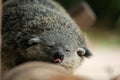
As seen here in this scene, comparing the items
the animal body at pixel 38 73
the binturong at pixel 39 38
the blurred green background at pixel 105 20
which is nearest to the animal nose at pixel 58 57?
the binturong at pixel 39 38

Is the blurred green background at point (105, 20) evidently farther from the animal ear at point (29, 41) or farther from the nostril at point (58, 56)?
the nostril at point (58, 56)

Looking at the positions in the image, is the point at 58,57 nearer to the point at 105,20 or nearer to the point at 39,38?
the point at 39,38

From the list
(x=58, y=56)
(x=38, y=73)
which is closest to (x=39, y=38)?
(x=58, y=56)

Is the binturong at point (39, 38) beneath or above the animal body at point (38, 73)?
above

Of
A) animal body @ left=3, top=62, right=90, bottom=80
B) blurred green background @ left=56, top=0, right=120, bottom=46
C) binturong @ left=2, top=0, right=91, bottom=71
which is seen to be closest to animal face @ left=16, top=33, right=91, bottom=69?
binturong @ left=2, top=0, right=91, bottom=71

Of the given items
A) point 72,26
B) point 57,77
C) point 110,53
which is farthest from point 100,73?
point 57,77

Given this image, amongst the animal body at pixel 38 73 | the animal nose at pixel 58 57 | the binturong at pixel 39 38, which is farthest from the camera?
the binturong at pixel 39 38

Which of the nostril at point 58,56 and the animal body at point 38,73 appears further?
the nostril at point 58,56

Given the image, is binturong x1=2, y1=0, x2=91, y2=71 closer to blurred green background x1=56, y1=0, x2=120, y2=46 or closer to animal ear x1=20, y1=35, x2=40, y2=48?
animal ear x1=20, y1=35, x2=40, y2=48
